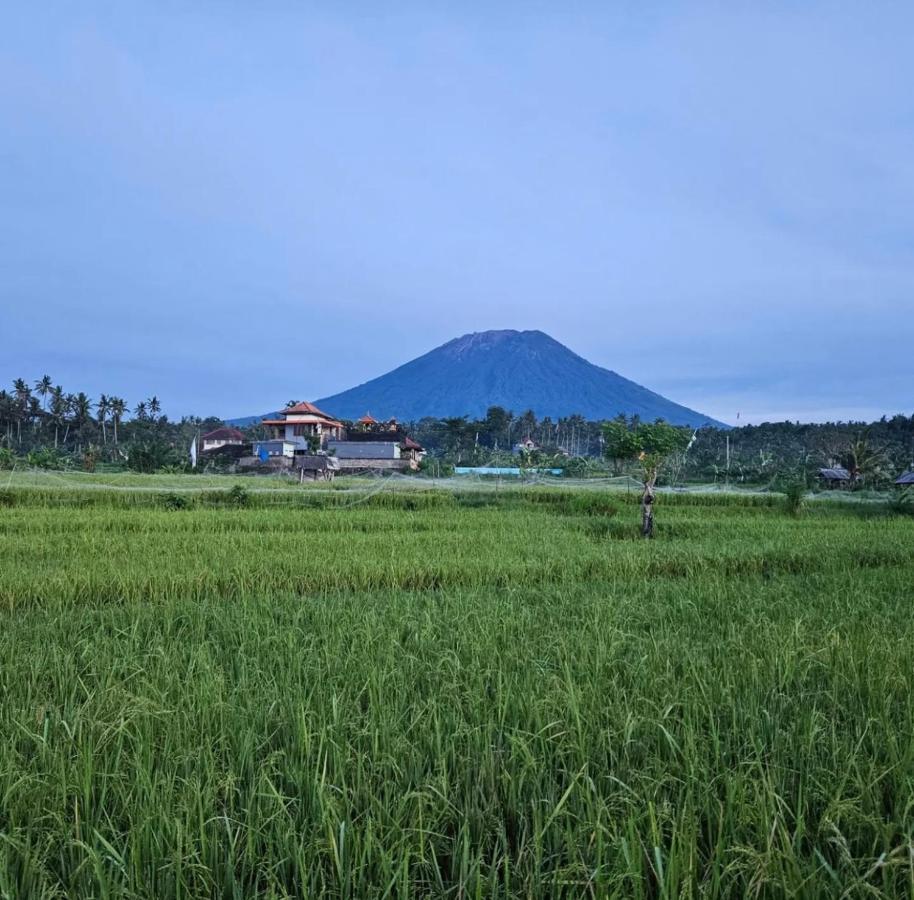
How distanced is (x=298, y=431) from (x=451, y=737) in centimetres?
4675

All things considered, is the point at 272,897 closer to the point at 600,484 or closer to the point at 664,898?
the point at 664,898

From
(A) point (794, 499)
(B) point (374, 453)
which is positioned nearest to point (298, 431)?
(B) point (374, 453)

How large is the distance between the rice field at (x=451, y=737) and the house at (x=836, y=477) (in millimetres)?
30062

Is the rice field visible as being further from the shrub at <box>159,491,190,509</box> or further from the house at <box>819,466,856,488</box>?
the house at <box>819,466,856,488</box>

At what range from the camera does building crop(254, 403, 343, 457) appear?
142 ft

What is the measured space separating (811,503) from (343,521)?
13.7 metres

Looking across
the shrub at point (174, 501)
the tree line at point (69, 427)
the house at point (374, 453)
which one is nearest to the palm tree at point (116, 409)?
the tree line at point (69, 427)

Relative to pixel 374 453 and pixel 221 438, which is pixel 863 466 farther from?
pixel 221 438

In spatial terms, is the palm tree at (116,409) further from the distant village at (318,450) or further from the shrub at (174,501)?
the shrub at (174,501)

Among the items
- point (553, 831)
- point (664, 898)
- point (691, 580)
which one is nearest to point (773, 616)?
point (691, 580)

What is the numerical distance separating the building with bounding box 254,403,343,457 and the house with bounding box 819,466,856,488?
31.0m

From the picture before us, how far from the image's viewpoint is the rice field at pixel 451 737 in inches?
65.1

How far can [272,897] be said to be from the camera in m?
1.46

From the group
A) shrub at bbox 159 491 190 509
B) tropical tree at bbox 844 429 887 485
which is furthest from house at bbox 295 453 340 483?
tropical tree at bbox 844 429 887 485
